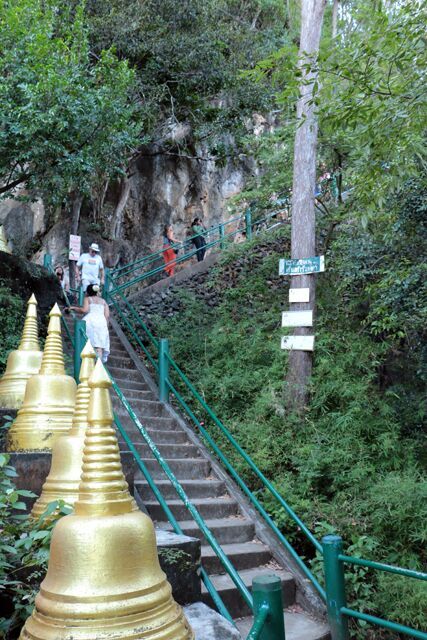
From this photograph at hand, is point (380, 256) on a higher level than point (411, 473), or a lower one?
higher

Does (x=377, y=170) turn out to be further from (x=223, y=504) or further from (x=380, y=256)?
(x=223, y=504)

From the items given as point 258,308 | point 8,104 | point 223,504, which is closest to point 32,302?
point 223,504

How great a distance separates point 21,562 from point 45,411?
1.16 m

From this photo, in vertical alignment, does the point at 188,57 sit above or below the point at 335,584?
above

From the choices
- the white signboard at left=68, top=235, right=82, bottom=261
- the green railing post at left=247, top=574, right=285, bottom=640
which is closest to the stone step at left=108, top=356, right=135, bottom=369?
the white signboard at left=68, top=235, right=82, bottom=261

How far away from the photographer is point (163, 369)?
7.56 meters

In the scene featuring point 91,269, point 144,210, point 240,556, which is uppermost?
point 144,210

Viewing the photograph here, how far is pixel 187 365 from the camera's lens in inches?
349

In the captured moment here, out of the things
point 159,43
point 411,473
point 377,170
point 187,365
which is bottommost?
point 411,473

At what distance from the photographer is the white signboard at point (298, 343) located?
7148mm

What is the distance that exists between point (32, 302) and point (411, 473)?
4329 millimetres

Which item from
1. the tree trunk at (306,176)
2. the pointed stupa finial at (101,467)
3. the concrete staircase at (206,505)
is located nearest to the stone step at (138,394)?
the concrete staircase at (206,505)

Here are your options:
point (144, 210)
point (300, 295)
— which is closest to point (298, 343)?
point (300, 295)

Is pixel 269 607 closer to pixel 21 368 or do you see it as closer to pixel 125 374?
pixel 21 368
